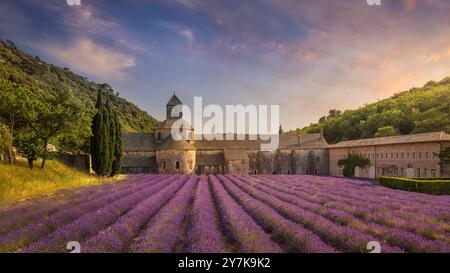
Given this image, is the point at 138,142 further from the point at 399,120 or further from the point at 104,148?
the point at 399,120

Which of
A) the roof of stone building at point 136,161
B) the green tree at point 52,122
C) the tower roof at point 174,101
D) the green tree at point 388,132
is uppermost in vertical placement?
the tower roof at point 174,101

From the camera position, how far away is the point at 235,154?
51.1m

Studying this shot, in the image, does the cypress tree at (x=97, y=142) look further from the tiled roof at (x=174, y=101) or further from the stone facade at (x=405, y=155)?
the stone facade at (x=405, y=155)

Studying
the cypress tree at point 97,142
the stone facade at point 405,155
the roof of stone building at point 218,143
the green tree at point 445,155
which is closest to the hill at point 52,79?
the roof of stone building at point 218,143

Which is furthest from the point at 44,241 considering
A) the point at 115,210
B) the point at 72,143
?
the point at 72,143

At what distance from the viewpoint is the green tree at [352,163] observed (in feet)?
135

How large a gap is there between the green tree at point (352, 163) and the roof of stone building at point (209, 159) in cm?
1844

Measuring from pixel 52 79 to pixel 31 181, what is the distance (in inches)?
3338

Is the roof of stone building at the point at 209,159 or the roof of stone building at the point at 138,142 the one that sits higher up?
the roof of stone building at the point at 138,142

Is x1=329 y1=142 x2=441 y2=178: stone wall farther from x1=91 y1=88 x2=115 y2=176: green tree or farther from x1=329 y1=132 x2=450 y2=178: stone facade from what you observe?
x1=91 y1=88 x2=115 y2=176: green tree

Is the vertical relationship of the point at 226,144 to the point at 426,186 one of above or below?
above

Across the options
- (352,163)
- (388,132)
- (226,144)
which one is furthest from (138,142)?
(388,132)
